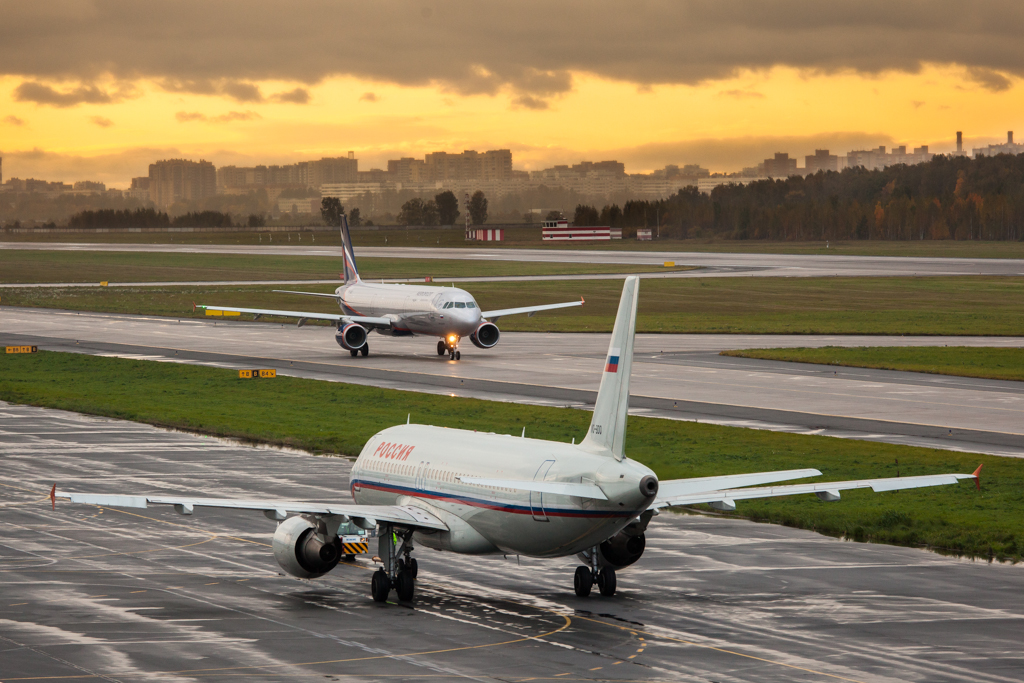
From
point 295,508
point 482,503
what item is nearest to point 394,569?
point 482,503

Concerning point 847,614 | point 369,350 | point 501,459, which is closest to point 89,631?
point 501,459

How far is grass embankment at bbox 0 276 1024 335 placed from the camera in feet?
319

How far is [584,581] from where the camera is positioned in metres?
26.0

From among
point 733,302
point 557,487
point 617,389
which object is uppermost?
point 617,389

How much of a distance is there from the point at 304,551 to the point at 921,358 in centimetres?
5652

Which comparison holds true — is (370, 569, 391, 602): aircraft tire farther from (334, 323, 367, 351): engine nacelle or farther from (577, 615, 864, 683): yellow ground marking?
(334, 323, 367, 351): engine nacelle

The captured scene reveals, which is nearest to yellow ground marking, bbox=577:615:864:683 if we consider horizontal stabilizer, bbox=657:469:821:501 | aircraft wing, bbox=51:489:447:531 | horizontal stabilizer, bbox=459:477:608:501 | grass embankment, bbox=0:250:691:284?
horizontal stabilizer, bbox=657:469:821:501

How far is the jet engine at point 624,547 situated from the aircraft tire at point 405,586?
3.72 meters

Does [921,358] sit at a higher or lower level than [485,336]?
lower

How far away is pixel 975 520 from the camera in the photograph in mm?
33656

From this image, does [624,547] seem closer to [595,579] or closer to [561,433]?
[595,579]

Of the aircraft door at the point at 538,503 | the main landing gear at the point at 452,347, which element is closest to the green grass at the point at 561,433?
the aircraft door at the point at 538,503

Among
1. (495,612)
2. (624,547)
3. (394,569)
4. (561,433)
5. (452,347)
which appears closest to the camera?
(495,612)

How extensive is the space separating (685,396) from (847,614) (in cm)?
3453
